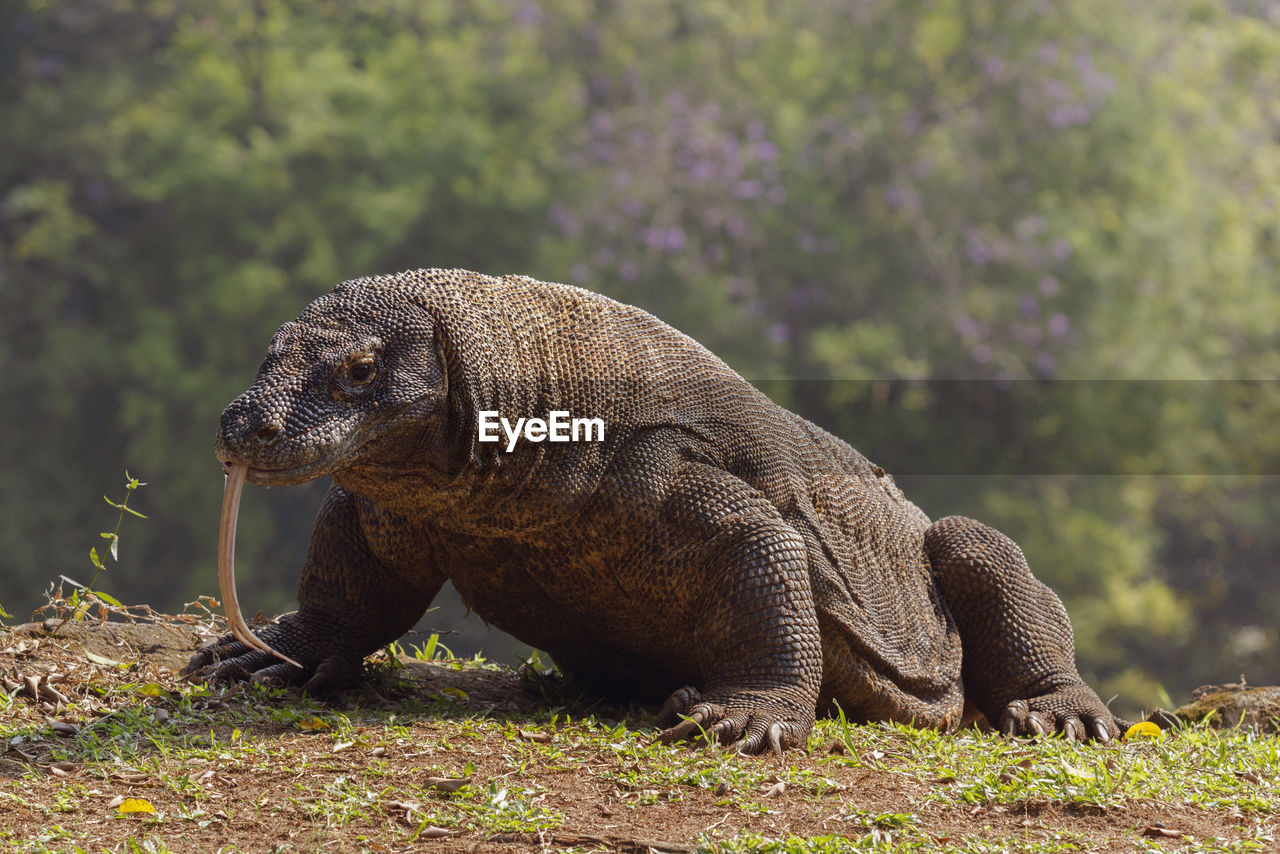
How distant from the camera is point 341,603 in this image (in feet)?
15.3

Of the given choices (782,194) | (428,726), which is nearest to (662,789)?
(428,726)

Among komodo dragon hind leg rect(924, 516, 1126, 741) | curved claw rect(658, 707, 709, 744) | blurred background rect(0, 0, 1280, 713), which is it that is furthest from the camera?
blurred background rect(0, 0, 1280, 713)

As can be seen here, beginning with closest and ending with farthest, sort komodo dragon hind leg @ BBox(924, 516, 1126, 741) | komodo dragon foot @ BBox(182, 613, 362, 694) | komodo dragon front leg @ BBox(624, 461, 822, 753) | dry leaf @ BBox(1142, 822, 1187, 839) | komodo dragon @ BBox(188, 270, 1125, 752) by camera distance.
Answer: dry leaf @ BBox(1142, 822, 1187, 839)
komodo dragon @ BBox(188, 270, 1125, 752)
komodo dragon front leg @ BBox(624, 461, 822, 753)
komodo dragon foot @ BBox(182, 613, 362, 694)
komodo dragon hind leg @ BBox(924, 516, 1126, 741)

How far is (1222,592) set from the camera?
13922 mm

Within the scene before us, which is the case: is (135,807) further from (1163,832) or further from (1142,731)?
(1142,731)

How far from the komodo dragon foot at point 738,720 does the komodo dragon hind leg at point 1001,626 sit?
1.42 m

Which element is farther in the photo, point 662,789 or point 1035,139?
point 1035,139

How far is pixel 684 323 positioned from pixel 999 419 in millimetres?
3243

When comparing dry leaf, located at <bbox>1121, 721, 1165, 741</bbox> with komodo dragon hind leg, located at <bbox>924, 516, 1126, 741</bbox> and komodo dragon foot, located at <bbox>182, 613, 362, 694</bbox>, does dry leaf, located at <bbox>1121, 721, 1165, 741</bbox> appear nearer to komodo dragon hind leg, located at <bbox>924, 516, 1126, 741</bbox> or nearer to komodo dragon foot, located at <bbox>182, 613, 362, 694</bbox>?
komodo dragon hind leg, located at <bbox>924, 516, 1126, 741</bbox>

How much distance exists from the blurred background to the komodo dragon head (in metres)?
9.18

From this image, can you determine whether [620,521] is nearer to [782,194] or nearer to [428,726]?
[428,726]

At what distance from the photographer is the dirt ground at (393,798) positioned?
3191 mm

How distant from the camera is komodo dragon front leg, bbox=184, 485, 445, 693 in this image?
4535mm

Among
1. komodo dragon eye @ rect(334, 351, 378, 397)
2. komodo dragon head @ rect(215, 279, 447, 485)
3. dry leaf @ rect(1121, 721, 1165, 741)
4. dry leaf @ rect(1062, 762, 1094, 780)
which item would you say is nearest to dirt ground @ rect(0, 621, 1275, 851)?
dry leaf @ rect(1062, 762, 1094, 780)
